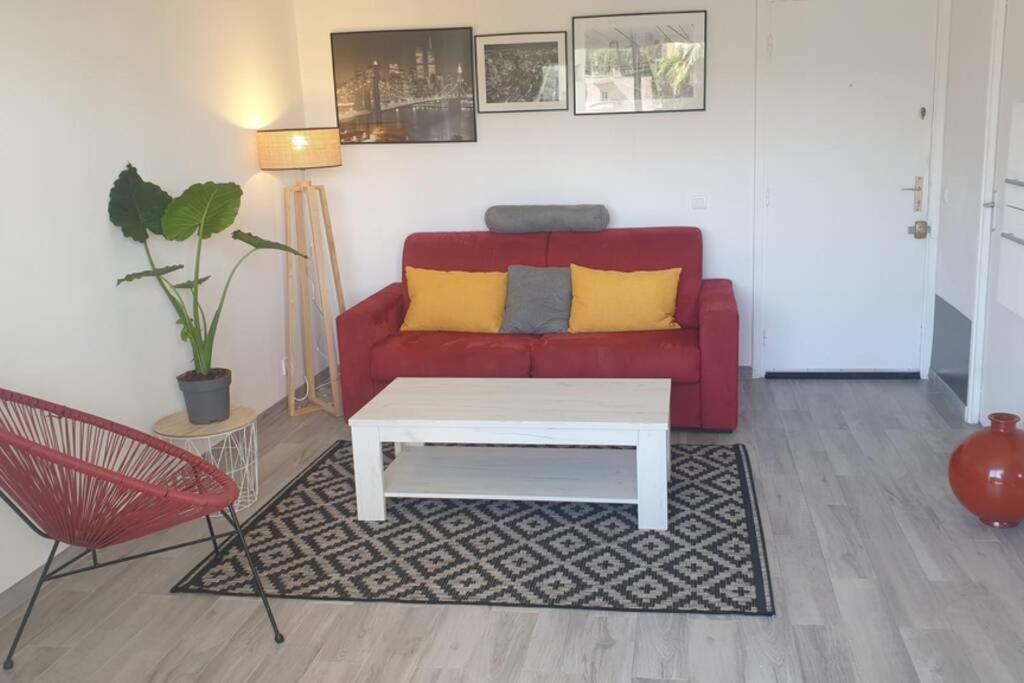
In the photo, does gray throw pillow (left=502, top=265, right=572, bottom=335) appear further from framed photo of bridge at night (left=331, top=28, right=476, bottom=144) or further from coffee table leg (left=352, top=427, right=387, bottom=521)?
coffee table leg (left=352, top=427, right=387, bottom=521)

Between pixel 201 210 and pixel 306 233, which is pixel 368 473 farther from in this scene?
pixel 306 233

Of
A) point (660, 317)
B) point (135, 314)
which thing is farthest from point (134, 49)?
point (660, 317)

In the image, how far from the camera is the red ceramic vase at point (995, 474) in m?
3.02

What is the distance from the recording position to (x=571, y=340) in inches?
171

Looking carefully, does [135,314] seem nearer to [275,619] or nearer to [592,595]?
[275,619]

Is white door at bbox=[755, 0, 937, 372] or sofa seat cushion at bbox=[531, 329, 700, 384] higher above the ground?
white door at bbox=[755, 0, 937, 372]

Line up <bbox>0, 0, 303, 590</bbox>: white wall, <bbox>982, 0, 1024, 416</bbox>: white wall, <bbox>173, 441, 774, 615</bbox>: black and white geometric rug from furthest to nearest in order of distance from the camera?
1. <bbox>982, 0, 1024, 416</bbox>: white wall
2. <bbox>0, 0, 303, 590</bbox>: white wall
3. <bbox>173, 441, 774, 615</bbox>: black and white geometric rug

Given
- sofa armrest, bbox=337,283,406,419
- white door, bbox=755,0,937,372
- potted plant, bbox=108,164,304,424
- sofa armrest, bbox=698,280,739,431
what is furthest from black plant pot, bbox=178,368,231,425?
white door, bbox=755,0,937,372

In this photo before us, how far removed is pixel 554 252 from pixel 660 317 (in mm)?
696

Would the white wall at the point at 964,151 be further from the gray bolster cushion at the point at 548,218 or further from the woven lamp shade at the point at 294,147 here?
the woven lamp shade at the point at 294,147

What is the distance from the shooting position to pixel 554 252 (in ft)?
15.9

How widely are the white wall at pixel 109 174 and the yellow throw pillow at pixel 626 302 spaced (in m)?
1.61

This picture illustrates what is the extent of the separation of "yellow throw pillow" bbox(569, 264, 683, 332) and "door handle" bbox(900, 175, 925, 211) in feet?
4.24

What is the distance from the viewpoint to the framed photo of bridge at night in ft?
16.3
